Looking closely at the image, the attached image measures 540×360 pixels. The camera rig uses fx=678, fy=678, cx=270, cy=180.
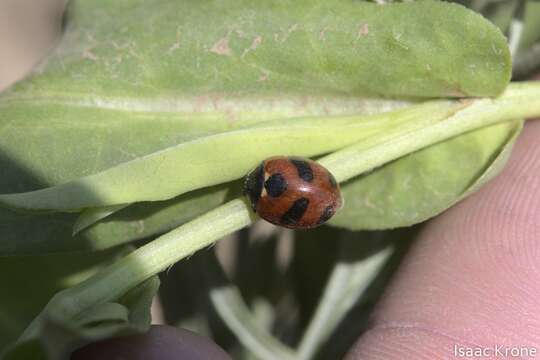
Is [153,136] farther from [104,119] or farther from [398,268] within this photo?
[398,268]

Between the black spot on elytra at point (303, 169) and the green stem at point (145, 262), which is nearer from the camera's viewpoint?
the green stem at point (145, 262)

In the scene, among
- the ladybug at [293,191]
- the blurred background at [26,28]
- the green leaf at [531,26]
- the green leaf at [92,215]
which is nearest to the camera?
the green leaf at [92,215]

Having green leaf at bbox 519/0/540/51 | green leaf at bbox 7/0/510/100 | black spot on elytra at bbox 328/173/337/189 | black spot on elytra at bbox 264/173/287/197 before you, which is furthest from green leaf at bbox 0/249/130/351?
green leaf at bbox 519/0/540/51

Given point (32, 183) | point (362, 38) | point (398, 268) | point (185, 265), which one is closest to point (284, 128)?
point (362, 38)

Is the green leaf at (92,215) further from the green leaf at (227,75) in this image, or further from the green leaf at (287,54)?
the green leaf at (287,54)

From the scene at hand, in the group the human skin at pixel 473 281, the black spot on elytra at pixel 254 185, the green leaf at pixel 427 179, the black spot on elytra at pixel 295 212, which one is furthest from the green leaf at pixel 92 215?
the human skin at pixel 473 281

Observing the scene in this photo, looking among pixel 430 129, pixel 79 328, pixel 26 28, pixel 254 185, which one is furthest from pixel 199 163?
pixel 26 28
